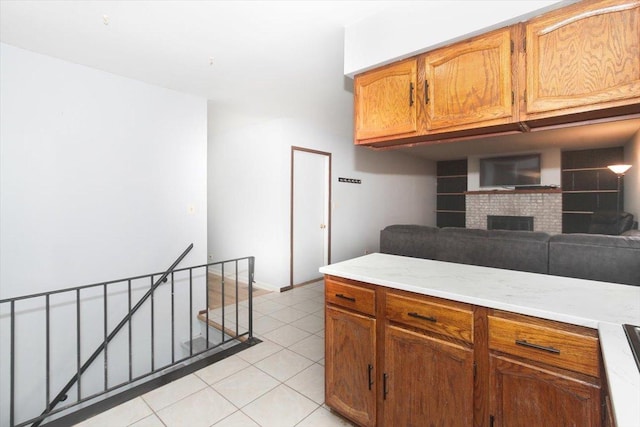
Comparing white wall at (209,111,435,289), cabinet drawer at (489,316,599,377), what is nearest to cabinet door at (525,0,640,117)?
cabinet drawer at (489,316,599,377)

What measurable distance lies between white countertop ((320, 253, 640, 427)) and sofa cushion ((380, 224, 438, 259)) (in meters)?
1.27

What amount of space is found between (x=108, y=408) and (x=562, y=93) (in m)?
3.07

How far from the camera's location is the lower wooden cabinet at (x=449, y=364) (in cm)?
106

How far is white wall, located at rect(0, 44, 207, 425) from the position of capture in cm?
226

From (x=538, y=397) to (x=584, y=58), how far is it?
A: 1.43m

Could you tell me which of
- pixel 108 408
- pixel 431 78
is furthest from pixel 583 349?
pixel 108 408

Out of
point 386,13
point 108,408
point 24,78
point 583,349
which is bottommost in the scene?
point 108,408

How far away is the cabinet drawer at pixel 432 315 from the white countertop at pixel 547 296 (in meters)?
0.05

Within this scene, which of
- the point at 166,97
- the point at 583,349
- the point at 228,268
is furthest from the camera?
the point at 228,268

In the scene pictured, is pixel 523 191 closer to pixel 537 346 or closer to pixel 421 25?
pixel 421 25

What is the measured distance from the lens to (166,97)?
311cm

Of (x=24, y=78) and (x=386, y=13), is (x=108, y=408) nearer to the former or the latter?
(x=24, y=78)

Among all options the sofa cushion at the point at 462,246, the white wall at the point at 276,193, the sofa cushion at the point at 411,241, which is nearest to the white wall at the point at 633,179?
the sofa cushion at the point at 462,246

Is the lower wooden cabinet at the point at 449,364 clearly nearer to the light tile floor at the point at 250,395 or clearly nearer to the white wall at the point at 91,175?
the light tile floor at the point at 250,395
